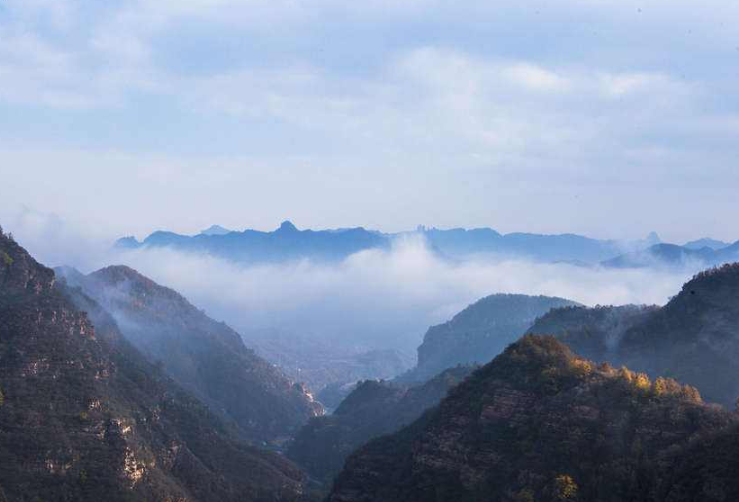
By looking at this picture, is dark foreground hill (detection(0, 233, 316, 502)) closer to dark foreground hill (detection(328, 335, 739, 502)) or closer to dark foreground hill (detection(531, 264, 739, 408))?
dark foreground hill (detection(328, 335, 739, 502))

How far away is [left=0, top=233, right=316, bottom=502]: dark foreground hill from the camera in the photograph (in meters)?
101

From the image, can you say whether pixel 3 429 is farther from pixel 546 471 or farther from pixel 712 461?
pixel 712 461

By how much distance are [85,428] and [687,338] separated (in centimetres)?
9691

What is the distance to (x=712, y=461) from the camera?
219ft

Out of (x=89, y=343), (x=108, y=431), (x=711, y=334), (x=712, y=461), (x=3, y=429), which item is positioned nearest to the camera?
(x=712, y=461)

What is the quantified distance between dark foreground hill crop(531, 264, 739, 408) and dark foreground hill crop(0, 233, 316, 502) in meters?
64.1

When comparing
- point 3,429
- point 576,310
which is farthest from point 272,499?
point 576,310

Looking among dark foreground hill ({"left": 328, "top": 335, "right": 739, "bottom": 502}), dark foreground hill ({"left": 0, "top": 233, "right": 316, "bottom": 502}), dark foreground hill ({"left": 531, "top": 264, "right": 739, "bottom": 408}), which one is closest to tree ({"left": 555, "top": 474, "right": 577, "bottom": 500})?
dark foreground hill ({"left": 328, "top": 335, "right": 739, "bottom": 502})

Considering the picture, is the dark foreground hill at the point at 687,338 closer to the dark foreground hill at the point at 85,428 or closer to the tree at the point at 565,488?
the tree at the point at 565,488

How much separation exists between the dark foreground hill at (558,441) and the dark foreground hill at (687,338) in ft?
127

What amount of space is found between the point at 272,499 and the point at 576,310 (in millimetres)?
93972

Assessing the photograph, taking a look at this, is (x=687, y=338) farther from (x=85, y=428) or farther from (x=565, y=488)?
(x=85, y=428)

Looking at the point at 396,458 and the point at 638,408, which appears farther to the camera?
the point at 396,458

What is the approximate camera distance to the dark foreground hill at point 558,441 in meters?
70.3
